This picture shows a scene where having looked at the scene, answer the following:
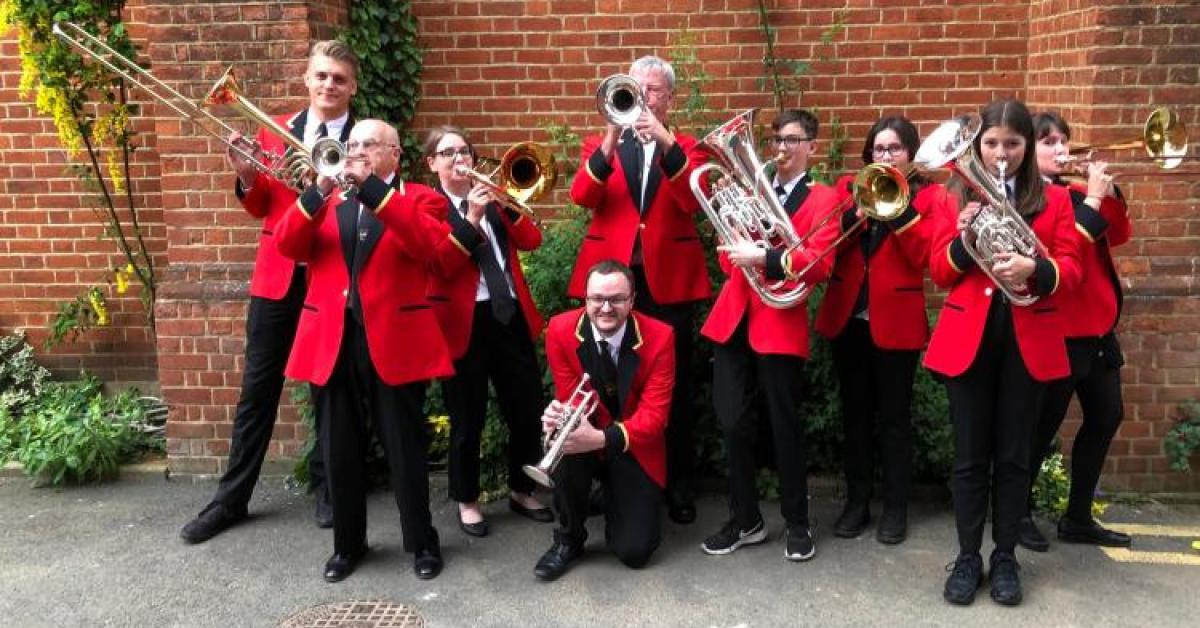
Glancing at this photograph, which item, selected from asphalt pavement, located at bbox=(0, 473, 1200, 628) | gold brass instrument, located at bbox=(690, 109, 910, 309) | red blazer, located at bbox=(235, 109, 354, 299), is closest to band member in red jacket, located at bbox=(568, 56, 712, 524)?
gold brass instrument, located at bbox=(690, 109, 910, 309)

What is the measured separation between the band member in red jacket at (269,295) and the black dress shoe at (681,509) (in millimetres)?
→ 1683

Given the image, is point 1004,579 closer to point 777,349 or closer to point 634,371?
point 777,349

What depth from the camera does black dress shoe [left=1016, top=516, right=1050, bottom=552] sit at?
4.86 m

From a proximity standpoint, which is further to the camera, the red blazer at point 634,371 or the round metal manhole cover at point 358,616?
the red blazer at point 634,371

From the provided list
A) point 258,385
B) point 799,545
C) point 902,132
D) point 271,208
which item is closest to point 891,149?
point 902,132

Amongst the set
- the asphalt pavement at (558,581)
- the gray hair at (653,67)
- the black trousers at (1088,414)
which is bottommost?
the asphalt pavement at (558,581)

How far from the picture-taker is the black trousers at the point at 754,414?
4.70 meters

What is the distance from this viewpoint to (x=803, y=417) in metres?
5.42

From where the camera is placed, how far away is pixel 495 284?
491 cm

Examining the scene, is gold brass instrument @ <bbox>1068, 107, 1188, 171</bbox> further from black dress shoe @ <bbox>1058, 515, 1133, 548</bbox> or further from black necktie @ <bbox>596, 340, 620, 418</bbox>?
black necktie @ <bbox>596, 340, 620, 418</bbox>

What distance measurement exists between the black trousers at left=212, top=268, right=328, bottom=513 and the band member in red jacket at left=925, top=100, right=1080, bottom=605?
2926 millimetres

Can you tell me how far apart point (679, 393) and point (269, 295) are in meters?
2.01

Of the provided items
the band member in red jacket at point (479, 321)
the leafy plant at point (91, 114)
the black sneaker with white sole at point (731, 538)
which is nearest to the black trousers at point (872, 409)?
the black sneaker with white sole at point (731, 538)

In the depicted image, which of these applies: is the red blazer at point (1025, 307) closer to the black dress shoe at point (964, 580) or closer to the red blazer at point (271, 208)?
the black dress shoe at point (964, 580)
